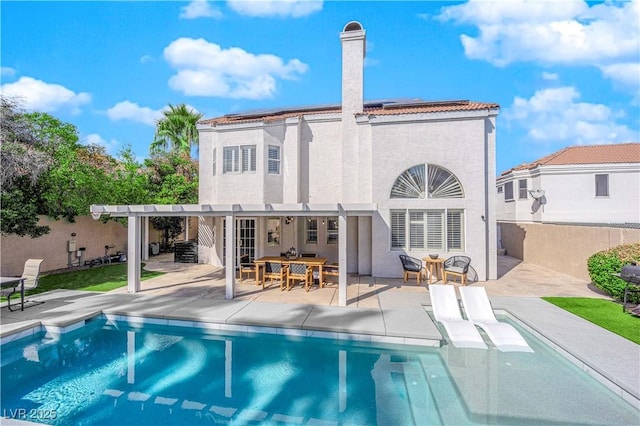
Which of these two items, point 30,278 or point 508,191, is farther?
point 508,191

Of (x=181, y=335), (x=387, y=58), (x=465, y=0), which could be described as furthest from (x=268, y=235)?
(x=465, y=0)

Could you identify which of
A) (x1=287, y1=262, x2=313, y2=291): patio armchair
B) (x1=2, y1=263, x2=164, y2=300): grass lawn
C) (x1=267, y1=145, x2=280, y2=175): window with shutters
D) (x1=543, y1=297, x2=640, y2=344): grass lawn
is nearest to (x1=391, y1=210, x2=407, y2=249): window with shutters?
(x1=287, y1=262, x2=313, y2=291): patio armchair

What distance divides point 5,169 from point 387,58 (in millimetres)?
18669

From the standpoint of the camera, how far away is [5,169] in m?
12.2

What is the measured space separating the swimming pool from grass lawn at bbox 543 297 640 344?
89.2 inches

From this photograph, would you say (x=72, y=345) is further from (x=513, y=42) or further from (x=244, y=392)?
(x=513, y=42)

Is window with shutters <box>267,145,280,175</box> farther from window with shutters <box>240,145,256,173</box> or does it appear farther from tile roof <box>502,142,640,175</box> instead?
tile roof <box>502,142,640,175</box>

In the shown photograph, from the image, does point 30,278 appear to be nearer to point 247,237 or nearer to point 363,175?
point 247,237

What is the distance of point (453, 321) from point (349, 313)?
2.98 metres

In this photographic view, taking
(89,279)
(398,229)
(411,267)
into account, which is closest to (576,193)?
(398,229)

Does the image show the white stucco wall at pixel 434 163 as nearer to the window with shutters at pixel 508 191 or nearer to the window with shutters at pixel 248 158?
the window with shutters at pixel 248 158

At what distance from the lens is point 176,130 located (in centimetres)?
2498

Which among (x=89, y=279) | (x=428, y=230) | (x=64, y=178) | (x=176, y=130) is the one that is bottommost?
(x=89, y=279)

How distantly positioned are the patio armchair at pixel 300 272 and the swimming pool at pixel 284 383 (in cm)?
388
